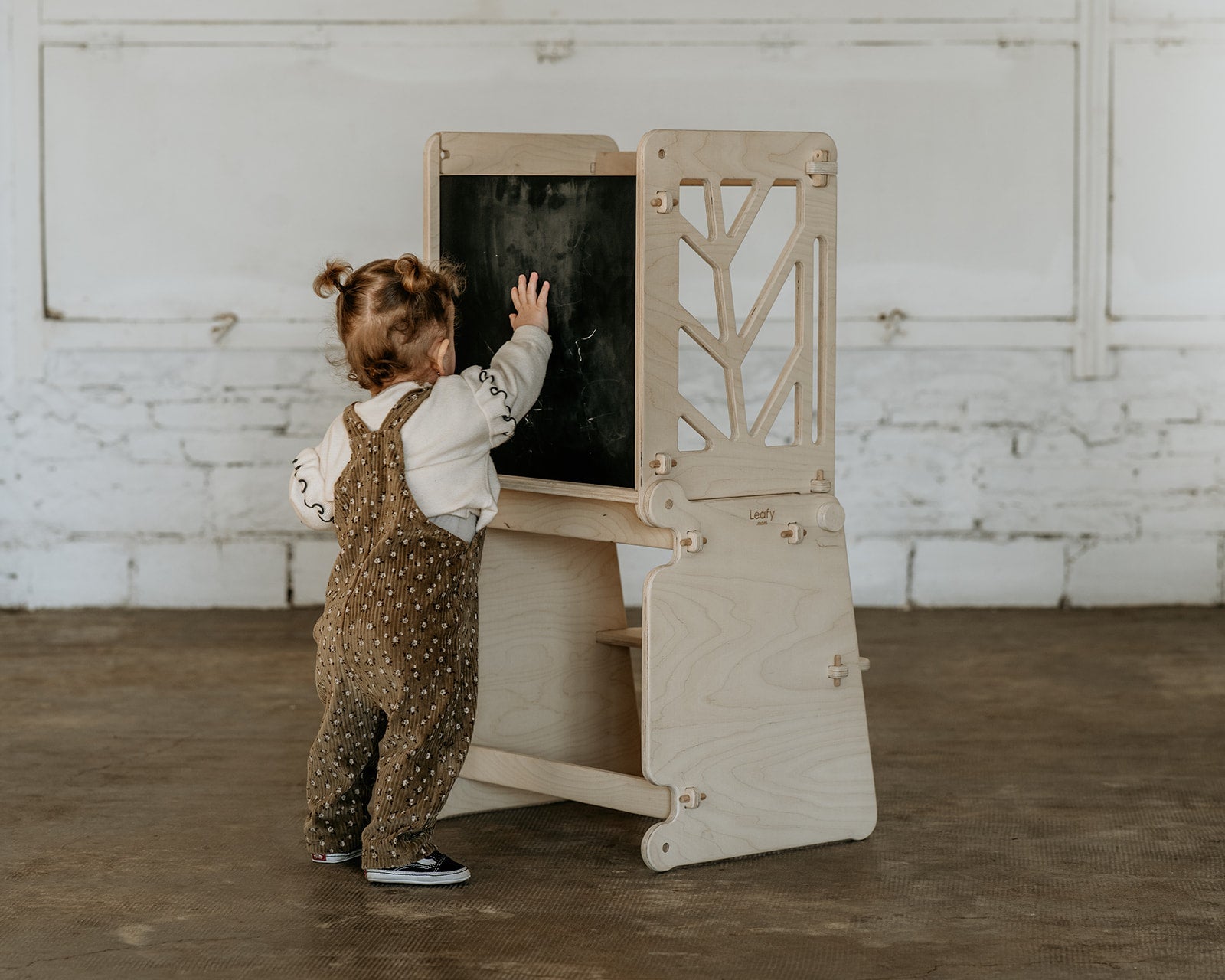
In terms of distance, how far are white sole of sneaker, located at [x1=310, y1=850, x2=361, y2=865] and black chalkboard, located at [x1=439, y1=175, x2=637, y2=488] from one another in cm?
73

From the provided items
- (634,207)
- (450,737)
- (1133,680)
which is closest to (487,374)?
(634,207)

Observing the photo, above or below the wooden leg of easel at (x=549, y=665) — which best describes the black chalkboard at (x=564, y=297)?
above

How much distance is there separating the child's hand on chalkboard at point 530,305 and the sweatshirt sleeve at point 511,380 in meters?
0.02

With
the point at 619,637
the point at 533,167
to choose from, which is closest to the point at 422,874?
the point at 619,637

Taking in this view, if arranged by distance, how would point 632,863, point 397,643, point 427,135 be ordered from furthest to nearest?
point 427,135 < point 632,863 < point 397,643

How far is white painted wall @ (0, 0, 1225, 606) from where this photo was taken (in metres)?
4.93

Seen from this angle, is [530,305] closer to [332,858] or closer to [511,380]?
[511,380]

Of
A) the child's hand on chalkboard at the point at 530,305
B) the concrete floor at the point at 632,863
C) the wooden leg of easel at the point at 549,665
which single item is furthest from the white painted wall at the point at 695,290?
the child's hand on chalkboard at the point at 530,305

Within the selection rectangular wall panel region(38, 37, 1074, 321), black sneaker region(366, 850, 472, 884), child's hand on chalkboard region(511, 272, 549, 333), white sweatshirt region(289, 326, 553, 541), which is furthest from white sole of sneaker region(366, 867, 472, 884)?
rectangular wall panel region(38, 37, 1074, 321)

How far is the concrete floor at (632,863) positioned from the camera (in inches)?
86.4

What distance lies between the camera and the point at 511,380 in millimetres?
2520

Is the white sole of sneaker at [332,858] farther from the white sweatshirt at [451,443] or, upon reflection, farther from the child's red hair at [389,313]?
the child's red hair at [389,313]

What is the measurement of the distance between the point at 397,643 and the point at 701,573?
0.52m

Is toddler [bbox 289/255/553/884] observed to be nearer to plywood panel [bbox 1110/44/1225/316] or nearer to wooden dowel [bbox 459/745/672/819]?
wooden dowel [bbox 459/745/672/819]
